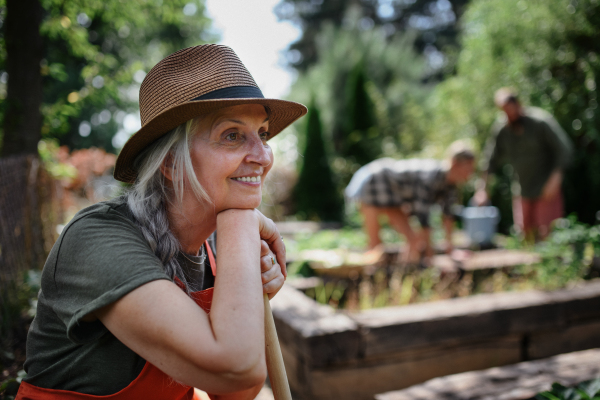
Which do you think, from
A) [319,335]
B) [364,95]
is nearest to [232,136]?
[319,335]

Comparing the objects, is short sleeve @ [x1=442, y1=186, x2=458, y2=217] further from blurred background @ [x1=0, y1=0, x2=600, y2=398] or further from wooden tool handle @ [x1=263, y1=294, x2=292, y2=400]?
wooden tool handle @ [x1=263, y1=294, x2=292, y2=400]

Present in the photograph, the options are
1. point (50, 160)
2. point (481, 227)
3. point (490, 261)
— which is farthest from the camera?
point (481, 227)

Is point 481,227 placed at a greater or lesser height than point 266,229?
lesser

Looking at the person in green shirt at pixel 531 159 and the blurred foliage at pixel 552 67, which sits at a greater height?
the blurred foliage at pixel 552 67

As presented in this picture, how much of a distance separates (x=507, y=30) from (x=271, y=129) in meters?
7.03

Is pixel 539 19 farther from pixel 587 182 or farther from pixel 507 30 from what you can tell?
pixel 587 182

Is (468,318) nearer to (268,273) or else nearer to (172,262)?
(268,273)

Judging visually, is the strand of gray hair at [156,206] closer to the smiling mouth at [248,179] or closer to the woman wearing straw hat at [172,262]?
the woman wearing straw hat at [172,262]

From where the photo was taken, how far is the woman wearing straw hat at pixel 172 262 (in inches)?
36.8

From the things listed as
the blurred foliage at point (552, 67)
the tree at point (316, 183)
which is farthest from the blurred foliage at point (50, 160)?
the tree at point (316, 183)

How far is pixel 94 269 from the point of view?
37.9 inches

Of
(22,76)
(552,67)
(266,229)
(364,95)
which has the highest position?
(364,95)

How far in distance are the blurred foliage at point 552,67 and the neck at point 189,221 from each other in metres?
6.34

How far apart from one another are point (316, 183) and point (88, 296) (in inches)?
411
